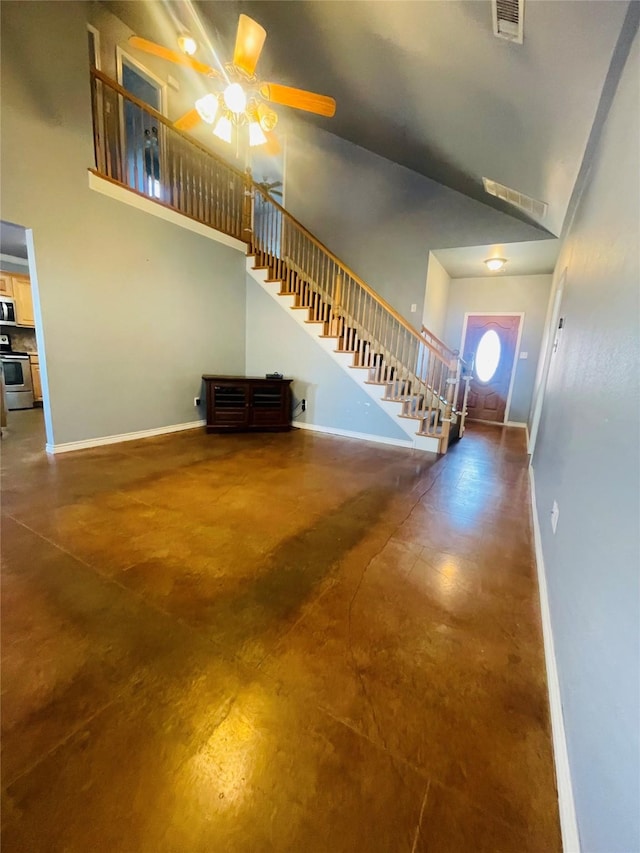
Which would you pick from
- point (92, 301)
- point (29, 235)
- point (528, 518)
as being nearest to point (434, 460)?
point (528, 518)

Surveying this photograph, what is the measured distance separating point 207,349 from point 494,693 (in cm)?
515

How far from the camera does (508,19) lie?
1.85 meters

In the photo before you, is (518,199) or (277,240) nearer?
(518,199)

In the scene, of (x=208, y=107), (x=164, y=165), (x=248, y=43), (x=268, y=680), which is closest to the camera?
(x=268, y=680)

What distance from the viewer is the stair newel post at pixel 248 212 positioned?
549cm

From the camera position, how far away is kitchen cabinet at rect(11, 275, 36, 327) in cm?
572

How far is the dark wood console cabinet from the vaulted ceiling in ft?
11.1

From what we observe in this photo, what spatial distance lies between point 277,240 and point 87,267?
323cm

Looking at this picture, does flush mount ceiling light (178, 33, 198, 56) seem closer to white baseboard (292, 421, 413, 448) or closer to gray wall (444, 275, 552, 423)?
white baseboard (292, 421, 413, 448)

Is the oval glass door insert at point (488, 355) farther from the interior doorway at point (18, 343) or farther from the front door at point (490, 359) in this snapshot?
the interior doorway at point (18, 343)

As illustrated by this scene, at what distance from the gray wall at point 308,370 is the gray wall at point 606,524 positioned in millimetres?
3075

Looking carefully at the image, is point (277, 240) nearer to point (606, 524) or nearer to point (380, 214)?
point (380, 214)

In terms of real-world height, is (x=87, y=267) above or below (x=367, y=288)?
below

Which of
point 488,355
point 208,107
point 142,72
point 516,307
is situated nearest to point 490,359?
point 488,355
